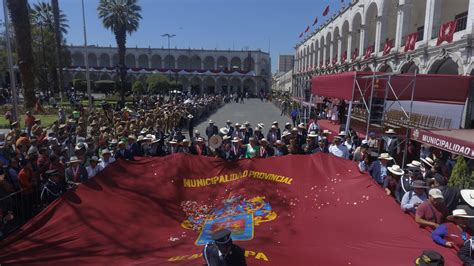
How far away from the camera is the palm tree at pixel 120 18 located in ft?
142

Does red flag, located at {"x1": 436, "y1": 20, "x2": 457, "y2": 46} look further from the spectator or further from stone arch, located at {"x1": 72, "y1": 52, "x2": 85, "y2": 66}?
stone arch, located at {"x1": 72, "y1": 52, "x2": 85, "y2": 66}

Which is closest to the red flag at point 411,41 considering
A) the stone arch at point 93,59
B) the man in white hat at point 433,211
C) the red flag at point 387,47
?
the red flag at point 387,47

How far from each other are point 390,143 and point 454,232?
21.9 feet

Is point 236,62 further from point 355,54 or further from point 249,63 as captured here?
point 355,54

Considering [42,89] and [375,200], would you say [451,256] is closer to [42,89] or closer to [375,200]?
[375,200]

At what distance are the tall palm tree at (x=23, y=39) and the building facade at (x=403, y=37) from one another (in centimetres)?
2128

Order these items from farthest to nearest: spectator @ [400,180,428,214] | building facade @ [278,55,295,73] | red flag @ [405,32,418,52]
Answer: building facade @ [278,55,295,73] < red flag @ [405,32,418,52] < spectator @ [400,180,428,214]

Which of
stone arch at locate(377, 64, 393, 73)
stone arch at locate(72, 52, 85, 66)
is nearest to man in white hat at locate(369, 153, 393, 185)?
stone arch at locate(377, 64, 393, 73)

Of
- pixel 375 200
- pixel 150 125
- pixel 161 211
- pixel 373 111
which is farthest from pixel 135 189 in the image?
pixel 373 111

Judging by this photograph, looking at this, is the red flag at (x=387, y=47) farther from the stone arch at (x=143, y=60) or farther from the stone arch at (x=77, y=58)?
the stone arch at (x=77, y=58)

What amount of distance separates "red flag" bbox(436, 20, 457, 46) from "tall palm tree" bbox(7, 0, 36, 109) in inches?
975

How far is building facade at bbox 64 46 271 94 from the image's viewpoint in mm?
79875

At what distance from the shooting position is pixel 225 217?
625 cm

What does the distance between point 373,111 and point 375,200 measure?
911cm
